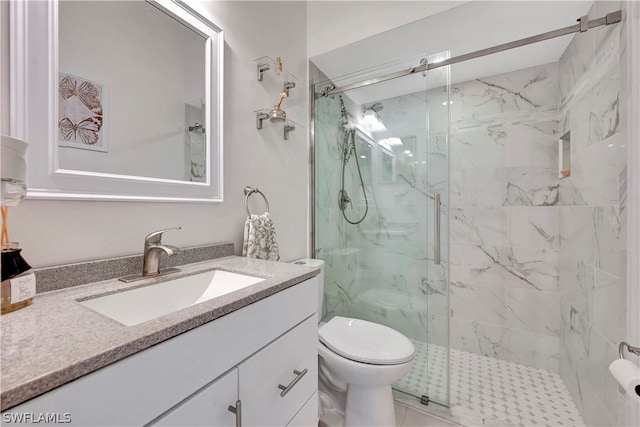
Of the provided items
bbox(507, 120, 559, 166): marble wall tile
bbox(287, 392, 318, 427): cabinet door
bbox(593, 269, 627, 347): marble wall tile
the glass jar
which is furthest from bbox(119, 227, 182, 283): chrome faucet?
bbox(507, 120, 559, 166): marble wall tile

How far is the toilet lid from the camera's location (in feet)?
4.14

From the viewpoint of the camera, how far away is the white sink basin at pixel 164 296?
29.8 inches

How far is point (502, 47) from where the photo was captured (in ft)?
4.93

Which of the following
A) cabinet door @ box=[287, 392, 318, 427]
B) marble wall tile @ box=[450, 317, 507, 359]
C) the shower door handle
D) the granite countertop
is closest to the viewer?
the granite countertop

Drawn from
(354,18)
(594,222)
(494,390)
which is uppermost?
(354,18)

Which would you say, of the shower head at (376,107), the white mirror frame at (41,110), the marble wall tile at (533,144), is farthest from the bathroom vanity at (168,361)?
the marble wall tile at (533,144)

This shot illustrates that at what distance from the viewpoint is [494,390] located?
1.73 meters

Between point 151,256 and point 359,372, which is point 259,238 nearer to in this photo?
point 151,256

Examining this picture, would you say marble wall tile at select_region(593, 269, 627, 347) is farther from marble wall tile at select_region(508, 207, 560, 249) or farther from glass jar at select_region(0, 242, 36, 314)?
glass jar at select_region(0, 242, 36, 314)

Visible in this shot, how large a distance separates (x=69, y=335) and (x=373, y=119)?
1.96 metres

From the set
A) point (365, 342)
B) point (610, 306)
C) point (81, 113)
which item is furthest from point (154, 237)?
point (610, 306)

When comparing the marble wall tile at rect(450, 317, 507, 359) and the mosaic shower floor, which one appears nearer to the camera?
the mosaic shower floor

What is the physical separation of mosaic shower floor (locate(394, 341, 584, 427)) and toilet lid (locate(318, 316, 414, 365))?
47 cm

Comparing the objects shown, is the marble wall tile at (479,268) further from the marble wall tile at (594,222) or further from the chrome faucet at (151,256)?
the chrome faucet at (151,256)
